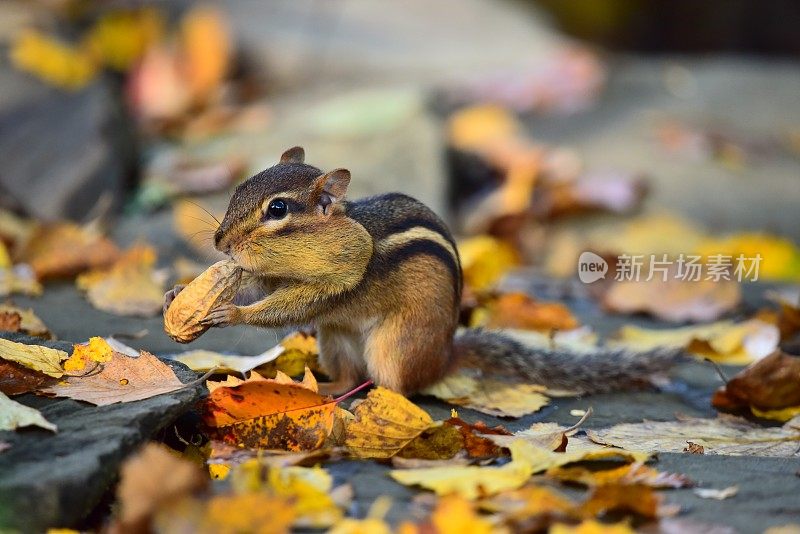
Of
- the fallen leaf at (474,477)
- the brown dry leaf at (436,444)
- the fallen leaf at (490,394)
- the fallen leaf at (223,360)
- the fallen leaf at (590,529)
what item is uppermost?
the fallen leaf at (223,360)

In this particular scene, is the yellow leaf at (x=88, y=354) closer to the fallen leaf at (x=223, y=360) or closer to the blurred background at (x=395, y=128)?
the fallen leaf at (x=223, y=360)

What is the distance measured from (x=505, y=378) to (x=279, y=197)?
1065 mm

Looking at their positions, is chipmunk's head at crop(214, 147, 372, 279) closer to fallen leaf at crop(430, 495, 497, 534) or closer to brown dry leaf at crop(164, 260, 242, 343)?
brown dry leaf at crop(164, 260, 242, 343)

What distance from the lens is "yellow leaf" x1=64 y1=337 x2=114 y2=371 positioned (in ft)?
9.42

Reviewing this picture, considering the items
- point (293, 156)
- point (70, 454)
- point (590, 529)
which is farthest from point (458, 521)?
point (293, 156)

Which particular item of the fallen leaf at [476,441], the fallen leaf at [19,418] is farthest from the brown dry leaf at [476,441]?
the fallen leaf at [19,418]

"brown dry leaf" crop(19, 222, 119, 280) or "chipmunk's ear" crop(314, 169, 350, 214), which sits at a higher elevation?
"chipmunk's ear" crop(314, 169, 350, 214)

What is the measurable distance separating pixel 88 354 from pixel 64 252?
165 cm

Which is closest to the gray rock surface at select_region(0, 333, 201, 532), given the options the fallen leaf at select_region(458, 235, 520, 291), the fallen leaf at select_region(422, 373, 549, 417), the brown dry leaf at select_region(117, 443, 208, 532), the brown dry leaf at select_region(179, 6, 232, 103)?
the brown dry leaf at select_region(117, 443, 208, 532)

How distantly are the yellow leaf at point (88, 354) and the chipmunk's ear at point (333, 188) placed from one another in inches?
29.7

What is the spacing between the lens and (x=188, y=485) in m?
2.17

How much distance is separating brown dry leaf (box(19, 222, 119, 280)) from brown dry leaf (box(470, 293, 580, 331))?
1619mm

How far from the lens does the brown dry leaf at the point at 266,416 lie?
9.18ft

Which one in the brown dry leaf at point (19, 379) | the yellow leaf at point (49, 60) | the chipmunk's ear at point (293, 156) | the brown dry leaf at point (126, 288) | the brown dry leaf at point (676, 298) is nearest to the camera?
the brown dry leaf at point (19, 379)
